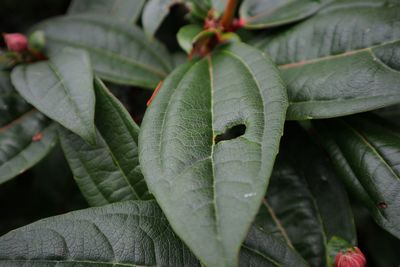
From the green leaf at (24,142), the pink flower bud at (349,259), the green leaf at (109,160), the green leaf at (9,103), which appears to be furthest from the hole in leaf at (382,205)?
the green leaf at (9,103)

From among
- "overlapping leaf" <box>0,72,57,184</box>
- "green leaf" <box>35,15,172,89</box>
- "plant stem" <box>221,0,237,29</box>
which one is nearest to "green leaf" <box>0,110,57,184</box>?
"overlapping leaf" <box>0,72,57,184</box>

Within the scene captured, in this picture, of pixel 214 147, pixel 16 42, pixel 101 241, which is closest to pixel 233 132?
pixel 214 147

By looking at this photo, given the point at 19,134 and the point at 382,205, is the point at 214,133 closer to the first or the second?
the point at 382,205

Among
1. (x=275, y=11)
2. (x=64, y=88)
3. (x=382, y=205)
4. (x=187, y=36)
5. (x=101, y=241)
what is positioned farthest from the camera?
(x=275, y=11)

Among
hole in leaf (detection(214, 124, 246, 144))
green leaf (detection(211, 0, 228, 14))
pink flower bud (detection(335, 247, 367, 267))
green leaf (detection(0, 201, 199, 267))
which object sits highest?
green leaf (detection(211, 0, 228, 14))

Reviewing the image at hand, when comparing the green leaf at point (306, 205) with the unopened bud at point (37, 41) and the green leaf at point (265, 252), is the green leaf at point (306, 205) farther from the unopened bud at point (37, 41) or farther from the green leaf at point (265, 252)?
the unopened bud at point (37, 41)

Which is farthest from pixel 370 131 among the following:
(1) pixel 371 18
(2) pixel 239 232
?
(2) pixel 239 232

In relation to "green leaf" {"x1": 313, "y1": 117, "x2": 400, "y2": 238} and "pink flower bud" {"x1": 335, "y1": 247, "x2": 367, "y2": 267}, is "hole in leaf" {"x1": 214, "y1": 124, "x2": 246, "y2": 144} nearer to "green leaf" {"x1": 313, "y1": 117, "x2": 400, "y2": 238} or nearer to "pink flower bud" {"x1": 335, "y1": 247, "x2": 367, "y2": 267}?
"green leaf" {"x1": 313, "y1": 117, "x2": 400, "y2": 238}
